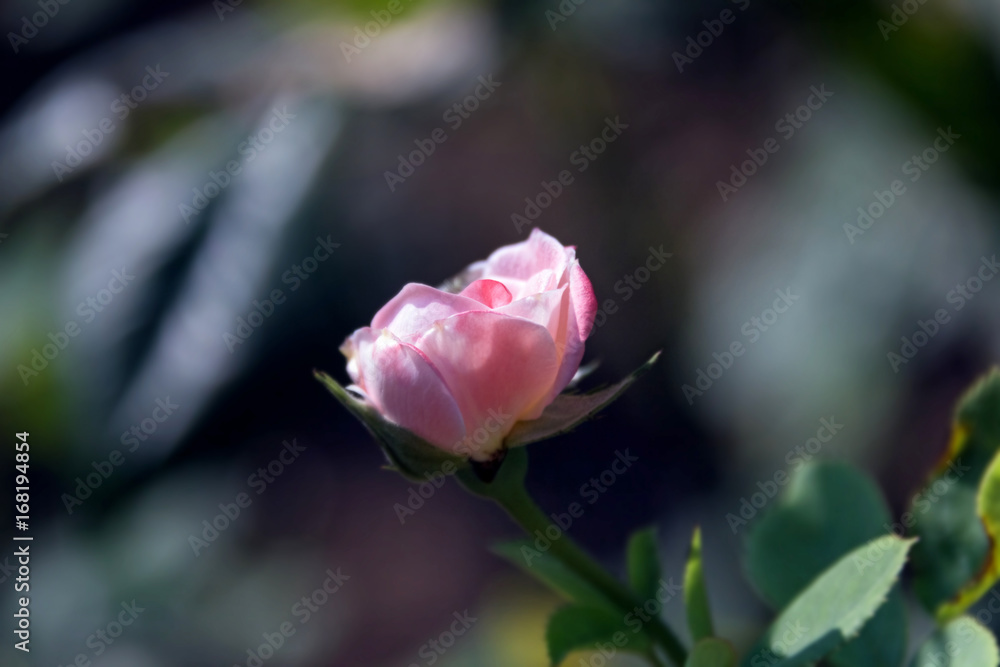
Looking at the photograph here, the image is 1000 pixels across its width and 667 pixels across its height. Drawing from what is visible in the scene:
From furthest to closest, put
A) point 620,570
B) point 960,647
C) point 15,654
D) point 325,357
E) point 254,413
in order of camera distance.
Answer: point 254,413 < point 325,357 < point 620,570 < point 15,654 < point 960,647

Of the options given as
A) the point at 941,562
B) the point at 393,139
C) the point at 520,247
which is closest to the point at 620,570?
the point at 393,139

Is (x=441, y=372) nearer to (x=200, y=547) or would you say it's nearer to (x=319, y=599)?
(x=200, y=547)

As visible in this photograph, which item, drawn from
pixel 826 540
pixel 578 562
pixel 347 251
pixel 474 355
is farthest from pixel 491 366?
pixel 347 251

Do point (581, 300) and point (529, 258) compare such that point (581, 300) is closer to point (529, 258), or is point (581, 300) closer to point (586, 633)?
point (529, 258)

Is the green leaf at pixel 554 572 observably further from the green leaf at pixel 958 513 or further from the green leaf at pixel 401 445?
the green leaf at pixel 958 513

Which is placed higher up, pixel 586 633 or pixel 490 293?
pixel 490 293
